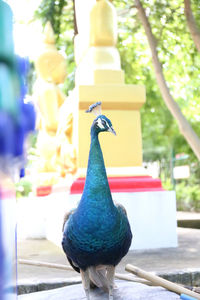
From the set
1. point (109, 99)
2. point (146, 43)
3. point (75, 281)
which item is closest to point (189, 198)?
point (146, 43)

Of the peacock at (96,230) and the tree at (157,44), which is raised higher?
the tree at (157,44)

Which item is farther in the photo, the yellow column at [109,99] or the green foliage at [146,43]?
→ the green foliage at [146,43]

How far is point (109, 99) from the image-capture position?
468 centimetres

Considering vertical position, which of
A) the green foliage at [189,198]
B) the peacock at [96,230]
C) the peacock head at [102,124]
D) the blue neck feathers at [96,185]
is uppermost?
the peacock head at [102,124]

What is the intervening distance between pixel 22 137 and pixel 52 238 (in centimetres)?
496

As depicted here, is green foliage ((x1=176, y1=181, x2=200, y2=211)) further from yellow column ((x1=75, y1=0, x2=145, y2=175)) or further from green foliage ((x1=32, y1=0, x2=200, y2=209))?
yellow column ((x1=75, y1=0, x2=145, y2=175))

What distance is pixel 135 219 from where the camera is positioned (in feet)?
14.4

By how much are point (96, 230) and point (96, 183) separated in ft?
0.91

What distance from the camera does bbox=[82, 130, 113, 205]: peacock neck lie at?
229 cm

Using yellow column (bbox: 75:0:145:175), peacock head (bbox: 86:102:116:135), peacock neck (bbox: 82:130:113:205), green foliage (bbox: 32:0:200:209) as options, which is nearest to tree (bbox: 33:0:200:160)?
green foliage (bbox: 32:0:200:209)

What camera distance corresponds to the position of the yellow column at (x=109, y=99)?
4.64 m

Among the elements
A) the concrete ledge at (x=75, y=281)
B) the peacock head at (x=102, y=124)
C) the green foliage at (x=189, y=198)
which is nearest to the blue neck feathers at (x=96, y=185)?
the peacock head at (x=102, y=124)

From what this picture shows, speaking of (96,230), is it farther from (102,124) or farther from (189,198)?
(189,198)

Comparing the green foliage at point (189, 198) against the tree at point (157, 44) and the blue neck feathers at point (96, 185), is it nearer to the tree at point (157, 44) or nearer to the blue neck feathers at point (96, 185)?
the tree at point (157, 44)
